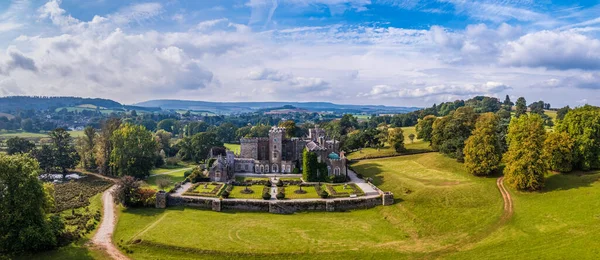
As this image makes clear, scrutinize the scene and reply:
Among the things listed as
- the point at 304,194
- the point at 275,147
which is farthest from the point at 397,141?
the point at 304,194

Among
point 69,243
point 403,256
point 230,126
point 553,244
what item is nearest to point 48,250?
point 69,243

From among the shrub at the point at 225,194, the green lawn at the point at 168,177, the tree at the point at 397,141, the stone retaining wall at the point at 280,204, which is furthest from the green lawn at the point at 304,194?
the tree at the point at 397,141

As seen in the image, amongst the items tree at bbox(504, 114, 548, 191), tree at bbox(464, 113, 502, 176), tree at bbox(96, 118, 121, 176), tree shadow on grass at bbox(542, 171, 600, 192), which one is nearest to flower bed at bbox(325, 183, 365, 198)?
tree at bbox(464, 113, 502, 176)

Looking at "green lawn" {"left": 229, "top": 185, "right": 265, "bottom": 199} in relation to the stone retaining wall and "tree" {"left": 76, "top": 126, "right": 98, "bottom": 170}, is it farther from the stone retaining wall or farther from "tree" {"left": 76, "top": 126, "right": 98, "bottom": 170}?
"tree" {"left": 76, "top": 126, "right": 98, "bottom": 170}

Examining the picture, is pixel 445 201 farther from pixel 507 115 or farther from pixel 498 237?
pixel 507 115

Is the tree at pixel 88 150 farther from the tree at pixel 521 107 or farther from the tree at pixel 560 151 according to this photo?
the tree at pixel 521 107

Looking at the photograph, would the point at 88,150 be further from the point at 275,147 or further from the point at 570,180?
the point at 570,180

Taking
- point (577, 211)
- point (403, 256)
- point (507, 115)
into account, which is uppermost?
point (507, 115)
